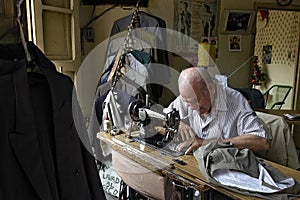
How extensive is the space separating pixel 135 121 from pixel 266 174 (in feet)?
2.95

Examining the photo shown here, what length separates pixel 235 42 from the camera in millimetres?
3777

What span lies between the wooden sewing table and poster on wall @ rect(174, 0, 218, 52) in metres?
1.68

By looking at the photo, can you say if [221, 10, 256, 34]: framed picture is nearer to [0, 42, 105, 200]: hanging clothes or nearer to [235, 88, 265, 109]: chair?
[235, 88, 265, 109]: chair

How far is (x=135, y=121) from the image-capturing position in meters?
1.92

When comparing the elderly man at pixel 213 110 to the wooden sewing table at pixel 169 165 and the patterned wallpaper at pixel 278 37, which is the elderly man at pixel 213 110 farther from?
the patterned wallpaper at pixel 278 37

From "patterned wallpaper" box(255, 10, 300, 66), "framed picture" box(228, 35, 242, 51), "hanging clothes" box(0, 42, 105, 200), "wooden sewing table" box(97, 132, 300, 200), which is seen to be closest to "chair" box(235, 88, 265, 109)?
"framed picture" box(228, 35, 242, 51)

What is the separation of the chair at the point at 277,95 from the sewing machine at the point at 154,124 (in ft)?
12.5

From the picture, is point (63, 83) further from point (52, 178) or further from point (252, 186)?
point (252, 186)

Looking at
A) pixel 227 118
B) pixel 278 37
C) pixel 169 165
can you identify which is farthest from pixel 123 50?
pixel 278 37

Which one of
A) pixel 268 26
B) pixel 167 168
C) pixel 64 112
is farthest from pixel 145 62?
pixel 268 26

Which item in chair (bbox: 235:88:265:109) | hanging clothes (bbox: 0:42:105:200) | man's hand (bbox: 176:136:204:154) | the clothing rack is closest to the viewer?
hanging clothes (bbox: 0:42:105:200)

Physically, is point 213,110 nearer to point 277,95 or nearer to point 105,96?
point 105,96

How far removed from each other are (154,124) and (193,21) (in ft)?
5.88

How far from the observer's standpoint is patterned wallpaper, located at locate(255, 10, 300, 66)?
5.36 m
